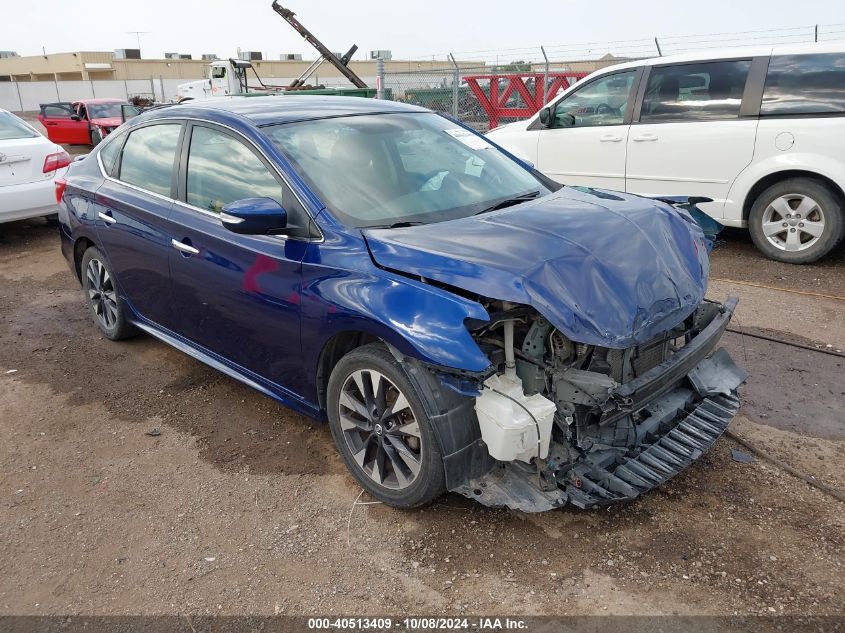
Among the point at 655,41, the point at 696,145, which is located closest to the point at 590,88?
the point at 696,145

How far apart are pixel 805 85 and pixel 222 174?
17.8ft

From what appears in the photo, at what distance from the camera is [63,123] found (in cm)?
1839

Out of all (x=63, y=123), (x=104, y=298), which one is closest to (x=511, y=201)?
(x=104, y=298)

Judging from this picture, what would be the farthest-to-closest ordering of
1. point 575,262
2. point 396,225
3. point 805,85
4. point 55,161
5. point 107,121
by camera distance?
point 107,121
point 55,161
point 805,85
point 396,225
point 575,262

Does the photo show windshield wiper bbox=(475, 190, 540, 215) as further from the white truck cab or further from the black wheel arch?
the white truck cab

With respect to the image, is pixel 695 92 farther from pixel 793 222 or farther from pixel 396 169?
pixel 396 169

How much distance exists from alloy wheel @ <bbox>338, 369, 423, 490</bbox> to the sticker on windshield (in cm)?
179

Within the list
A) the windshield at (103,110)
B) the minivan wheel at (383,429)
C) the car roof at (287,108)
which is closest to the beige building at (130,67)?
the windshield at (103,110)

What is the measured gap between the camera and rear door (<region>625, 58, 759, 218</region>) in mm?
6609

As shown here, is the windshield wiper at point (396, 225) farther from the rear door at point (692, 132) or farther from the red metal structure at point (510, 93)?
the red metal structure at point (510, 93)

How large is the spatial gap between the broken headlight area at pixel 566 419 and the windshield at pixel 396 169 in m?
0.85

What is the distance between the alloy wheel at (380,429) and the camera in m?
2.97

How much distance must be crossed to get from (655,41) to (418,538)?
1042 centimetres

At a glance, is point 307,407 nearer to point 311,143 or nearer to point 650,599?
point 311,143
